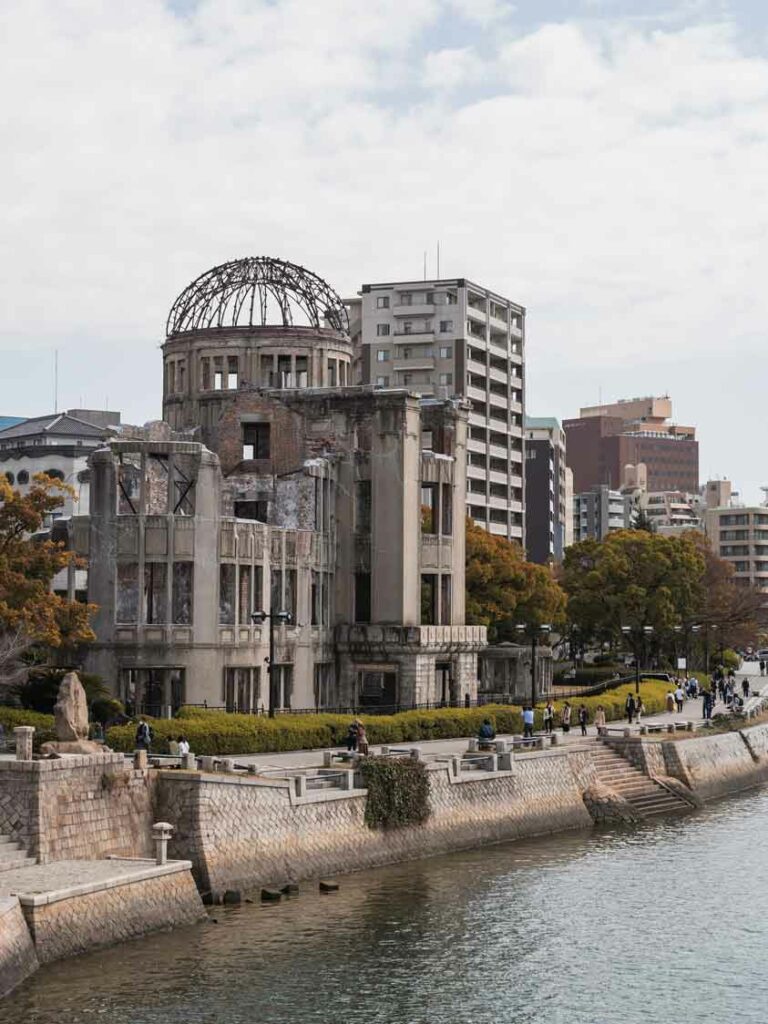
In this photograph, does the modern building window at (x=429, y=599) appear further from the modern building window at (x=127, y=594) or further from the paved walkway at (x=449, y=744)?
the modern building window at (x=127, y=594)

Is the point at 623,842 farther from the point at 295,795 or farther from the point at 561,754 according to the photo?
the point at 295,795

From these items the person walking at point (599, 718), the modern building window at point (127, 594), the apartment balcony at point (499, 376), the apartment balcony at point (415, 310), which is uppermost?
the apartment balcony at point (415, 310)

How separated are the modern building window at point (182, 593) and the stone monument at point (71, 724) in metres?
21.6

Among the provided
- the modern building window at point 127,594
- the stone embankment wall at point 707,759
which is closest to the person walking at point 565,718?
the stone embankment wall at point 707,759

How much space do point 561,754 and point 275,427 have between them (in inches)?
976

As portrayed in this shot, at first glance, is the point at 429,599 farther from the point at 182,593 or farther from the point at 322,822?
the point at 322,822

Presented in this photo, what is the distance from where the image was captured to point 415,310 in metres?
151

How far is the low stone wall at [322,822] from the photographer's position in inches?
1710

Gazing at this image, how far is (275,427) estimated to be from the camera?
7906 cm

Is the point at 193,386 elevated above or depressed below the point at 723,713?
above

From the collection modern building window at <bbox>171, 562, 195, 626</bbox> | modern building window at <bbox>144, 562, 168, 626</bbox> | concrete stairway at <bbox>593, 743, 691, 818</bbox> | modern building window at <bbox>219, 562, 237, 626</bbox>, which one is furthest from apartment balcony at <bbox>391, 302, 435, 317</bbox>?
concrete stairway at <bbox>593, 743, 691, 818</bbox>

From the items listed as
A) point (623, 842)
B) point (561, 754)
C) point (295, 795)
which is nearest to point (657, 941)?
point (295, 795)

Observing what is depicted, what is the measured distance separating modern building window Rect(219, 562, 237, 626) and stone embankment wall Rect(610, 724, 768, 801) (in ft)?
51.0

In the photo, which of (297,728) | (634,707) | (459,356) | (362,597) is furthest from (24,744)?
(459,356)
